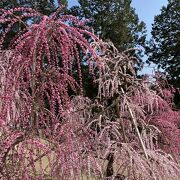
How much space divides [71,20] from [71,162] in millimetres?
995

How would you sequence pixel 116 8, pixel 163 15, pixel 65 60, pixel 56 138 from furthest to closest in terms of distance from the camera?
1. pixel 163 15
2. pixel 116 8
3. pixel 56 138
4. pixel 65 60

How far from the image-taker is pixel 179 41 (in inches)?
1214

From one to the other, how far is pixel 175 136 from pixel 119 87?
4.25 meters

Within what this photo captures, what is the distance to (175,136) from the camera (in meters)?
8.61

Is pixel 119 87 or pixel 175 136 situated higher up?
pixel 119 87

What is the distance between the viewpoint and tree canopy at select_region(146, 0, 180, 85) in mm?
30719

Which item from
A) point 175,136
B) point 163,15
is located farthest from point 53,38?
point 163,15

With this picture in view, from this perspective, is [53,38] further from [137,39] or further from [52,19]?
[137,39]

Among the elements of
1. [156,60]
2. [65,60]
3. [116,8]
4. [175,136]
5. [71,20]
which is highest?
[116,8]

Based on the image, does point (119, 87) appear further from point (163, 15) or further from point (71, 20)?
point (163, 15)

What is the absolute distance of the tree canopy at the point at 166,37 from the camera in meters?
30.7

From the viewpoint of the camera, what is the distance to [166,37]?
31906 millimetres

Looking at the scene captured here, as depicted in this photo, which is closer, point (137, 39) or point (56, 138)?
point (56, 138)

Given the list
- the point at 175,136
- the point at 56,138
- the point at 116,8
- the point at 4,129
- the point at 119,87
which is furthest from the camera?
the point at 116,8
